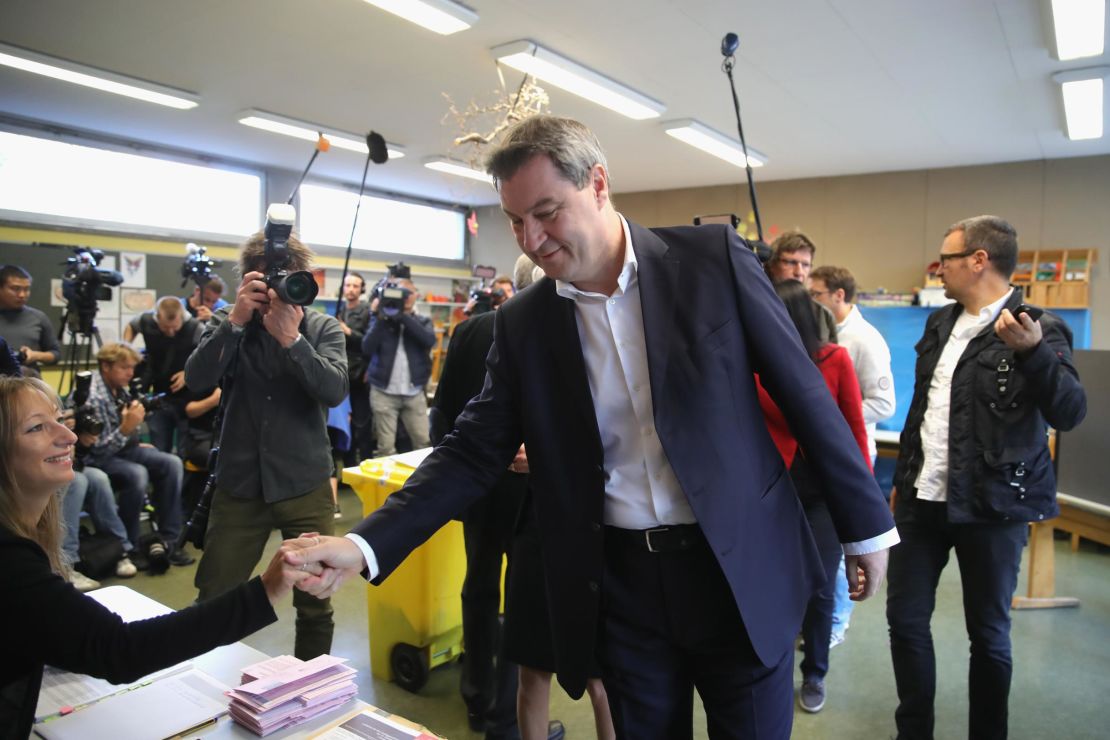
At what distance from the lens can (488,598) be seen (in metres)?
2.36

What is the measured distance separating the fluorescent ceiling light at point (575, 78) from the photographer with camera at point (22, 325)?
3497 mm

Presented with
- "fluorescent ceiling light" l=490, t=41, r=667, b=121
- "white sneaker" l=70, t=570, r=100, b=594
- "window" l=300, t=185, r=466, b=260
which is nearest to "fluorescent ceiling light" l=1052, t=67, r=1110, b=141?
"fluorescent ceiling light" l=490, t=41, r=667, b=121

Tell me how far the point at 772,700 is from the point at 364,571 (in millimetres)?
753

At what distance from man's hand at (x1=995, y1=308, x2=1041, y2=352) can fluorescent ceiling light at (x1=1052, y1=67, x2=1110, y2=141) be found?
13.3ft

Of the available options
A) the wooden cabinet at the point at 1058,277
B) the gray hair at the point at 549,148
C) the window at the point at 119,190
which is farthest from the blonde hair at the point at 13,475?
the wooden cabinet at the point at 1058,277

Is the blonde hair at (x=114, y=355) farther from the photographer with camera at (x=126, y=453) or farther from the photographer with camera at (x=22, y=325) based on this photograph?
the photographer with camera at (x=22, y=325)

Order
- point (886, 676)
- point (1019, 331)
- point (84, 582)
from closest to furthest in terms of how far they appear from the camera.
Result: point (1019, 331) < point (886, 676) < point (84, 582)

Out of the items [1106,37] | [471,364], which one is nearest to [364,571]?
[471,364]

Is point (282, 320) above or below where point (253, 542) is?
above

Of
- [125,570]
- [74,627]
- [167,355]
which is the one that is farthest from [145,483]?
[74,627]

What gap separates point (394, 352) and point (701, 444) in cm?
434

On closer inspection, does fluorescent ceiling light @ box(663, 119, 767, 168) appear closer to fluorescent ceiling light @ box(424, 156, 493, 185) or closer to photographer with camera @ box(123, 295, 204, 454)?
fluorescent ceiling light @ box(424, 156, 493, 185)

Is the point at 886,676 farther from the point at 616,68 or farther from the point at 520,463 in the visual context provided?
the point at 616,68

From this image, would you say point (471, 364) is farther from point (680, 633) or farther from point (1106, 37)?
point (1106, 37)
